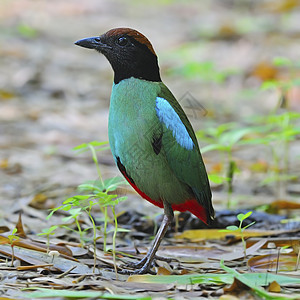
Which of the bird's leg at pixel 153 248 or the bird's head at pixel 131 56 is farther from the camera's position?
the bird's head at pixel 131 56

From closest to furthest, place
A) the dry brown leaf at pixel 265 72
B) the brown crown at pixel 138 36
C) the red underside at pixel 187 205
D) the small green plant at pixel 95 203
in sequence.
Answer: the small green plant at pixel 95 203, the red underside at pixel 187 205, the brown crown at pixel 138 36, the dry brown leaf at pixel 265 72

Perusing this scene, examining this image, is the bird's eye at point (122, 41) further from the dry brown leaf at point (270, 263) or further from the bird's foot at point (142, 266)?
the dry brown leaf at point (270, 263)

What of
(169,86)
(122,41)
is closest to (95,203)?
(122,41)

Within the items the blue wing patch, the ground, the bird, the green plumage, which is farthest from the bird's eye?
the ground

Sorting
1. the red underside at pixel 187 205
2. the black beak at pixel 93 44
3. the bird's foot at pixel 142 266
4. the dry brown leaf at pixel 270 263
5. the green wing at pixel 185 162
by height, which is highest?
the black beak at pixel 93 44

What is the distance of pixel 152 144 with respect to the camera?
306 centimetres

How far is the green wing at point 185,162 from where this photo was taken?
3.10 metres

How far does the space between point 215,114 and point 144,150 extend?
5005 mm

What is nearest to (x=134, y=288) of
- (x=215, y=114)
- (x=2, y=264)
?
(x=2, y=264)

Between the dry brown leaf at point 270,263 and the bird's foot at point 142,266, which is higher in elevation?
the dry brown leaf at point 270,263

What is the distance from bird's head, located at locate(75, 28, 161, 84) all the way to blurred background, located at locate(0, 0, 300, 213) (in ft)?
1.45

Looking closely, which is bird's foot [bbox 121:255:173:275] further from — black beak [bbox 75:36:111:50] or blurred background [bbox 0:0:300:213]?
black beak [bbox 75:36:111:50]

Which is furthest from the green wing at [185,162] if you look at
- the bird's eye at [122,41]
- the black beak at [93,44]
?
the black beak at [93,44]

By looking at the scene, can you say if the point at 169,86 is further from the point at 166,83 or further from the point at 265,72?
the point at 265,72
